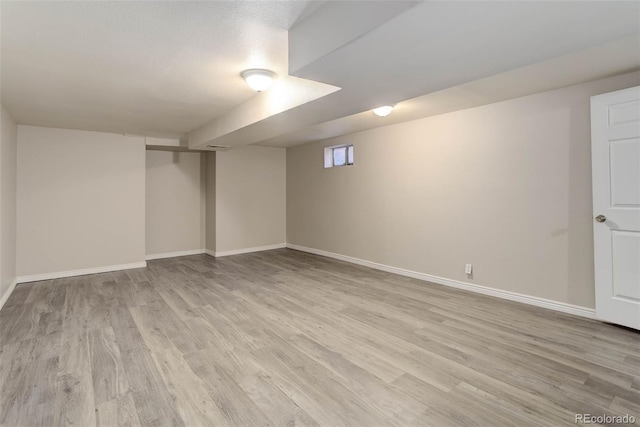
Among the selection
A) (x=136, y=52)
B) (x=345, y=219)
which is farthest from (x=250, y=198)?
(x=136, y=52)

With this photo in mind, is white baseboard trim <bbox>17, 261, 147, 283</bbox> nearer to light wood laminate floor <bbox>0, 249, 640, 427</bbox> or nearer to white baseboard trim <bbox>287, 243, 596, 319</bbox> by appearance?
light wood laminate floor <bbox>0, 249, 640, 427</bbox>

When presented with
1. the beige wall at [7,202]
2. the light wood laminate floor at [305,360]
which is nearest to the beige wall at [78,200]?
the beige wall at [7,202]

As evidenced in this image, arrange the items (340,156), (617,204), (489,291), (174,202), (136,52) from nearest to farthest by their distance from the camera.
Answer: (136,52) → (617,204) → (489,291) → (340,156) → (174,202)

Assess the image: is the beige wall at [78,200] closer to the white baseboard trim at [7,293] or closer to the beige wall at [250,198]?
the white baseboard trim at [7,293]

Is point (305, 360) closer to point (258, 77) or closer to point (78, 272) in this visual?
point (258, 77)

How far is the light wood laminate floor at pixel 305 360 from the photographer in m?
1.82

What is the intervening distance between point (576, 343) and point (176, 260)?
19.9 ft

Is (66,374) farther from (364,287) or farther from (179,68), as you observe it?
(364,287)

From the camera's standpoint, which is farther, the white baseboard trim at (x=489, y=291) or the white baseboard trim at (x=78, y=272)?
the white baseboard trim at (x=78, y=272)

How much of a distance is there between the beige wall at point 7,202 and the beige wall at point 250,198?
296cm

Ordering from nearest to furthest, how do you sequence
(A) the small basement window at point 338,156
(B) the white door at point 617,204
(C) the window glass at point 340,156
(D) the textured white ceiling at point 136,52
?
(D) the textured white ceiling at point 136,52 → (B) the white door at point 617,204 → (A) the small basement window at point 338,156 → (C) the window glass at point 340,156

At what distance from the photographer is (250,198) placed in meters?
6.86

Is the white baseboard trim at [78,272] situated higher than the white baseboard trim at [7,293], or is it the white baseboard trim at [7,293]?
the white baseboard trim at [78,272]

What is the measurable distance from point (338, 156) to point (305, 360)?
→ 4458mm
